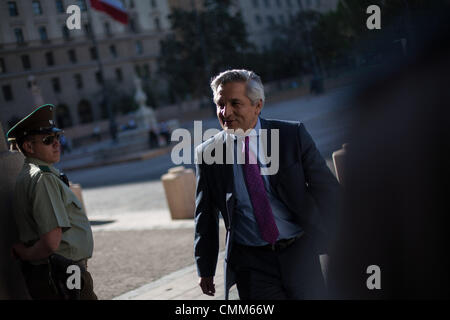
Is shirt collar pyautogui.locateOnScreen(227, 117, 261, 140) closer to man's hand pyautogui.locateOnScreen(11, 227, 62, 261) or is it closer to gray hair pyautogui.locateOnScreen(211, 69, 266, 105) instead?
gray hair pyautogui.locateOnScreen(211, 69, 266, 105)

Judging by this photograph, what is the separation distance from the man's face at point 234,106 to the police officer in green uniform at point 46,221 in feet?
2.85

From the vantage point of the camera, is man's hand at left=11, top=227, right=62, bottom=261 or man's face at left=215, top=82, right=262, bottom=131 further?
man's face at left=215, top=82, right=262, bottom=131

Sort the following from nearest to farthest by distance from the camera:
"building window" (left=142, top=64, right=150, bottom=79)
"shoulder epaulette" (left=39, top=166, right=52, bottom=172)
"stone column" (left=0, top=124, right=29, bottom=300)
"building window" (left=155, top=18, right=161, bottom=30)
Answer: "shoulder epaulette" (left=39, top=166, right=52, bottom=172), "stone column" (left=0, top=124, right=29, bottom=300), "building window" (left=155, top=18, right=161, bottom=30), "building window" (left=142, top=64, right=150, bottom=79)

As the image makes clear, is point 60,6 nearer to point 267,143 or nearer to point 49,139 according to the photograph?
point 49,139

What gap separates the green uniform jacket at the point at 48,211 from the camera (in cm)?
289

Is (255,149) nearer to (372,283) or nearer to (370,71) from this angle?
(372,283)

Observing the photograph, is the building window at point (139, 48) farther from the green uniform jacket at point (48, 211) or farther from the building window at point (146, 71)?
the green uniform jacket at point (48, 211)

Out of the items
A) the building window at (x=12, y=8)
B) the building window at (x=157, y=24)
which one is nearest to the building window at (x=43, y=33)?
the building window at (x=12, y=8)

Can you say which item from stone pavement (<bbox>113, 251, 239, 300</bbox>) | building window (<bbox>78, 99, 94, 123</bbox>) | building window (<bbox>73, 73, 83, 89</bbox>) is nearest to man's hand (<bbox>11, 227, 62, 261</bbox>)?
stone pavement (<bbox>113, 251, 239, 300</bbox>)

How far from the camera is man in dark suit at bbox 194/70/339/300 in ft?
10.00

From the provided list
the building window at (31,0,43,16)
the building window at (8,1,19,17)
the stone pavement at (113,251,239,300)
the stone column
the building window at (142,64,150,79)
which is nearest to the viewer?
the stone column
